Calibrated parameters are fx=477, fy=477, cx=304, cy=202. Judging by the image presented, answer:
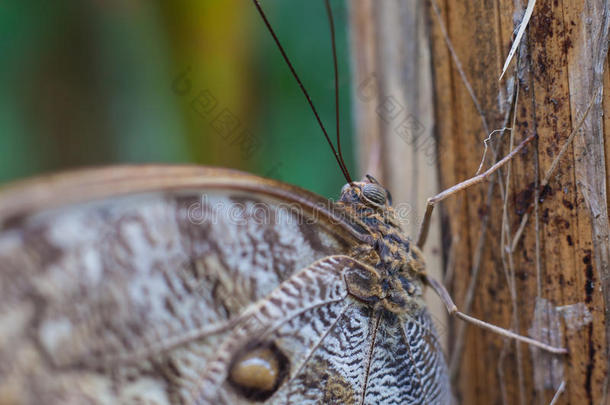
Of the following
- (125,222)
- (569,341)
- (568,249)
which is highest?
(568,249)

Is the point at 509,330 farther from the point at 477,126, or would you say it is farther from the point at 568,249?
the point at 477,126

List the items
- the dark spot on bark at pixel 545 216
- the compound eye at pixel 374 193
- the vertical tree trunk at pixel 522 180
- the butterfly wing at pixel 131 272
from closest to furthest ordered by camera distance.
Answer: the butterfly wing at pixel 131 272
the vertical tree trunk at pixel 522 180
the dark spot on bark at pixel 545 216
the compound eye at pixel 374 193

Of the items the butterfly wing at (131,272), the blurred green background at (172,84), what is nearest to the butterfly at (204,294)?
the butterfly wing at (131,272)

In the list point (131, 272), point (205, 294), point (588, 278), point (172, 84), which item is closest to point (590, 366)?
point (588, 278)

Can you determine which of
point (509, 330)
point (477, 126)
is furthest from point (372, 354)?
point (477, 126)

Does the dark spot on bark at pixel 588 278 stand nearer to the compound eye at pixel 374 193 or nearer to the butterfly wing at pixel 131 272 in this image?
the compound eye at pixel 374 193

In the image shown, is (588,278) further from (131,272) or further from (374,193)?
(131,272)
